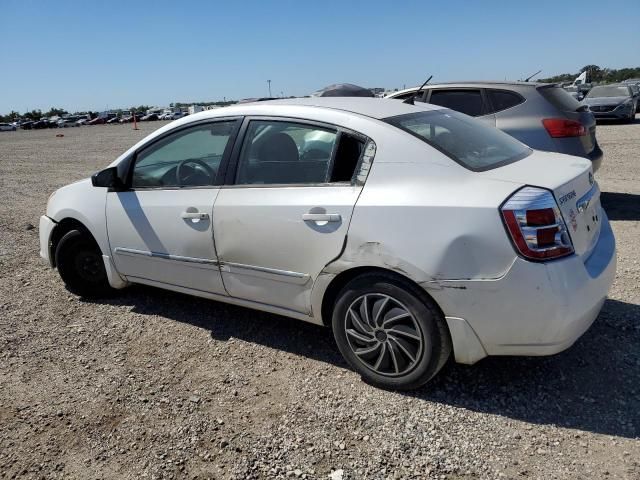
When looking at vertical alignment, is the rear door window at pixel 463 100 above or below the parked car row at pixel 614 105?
above

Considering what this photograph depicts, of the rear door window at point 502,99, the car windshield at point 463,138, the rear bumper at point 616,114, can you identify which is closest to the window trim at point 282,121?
the car windshield at point 463,138

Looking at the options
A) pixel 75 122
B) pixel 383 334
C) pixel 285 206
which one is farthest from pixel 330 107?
pixel 75 122

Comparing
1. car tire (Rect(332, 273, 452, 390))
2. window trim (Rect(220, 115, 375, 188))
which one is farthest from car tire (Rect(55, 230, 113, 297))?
car tire (Rect(332, 273, 452, 390))

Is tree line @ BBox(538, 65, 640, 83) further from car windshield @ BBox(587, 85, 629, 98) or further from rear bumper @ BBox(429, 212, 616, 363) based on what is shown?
rear bumper @ BBox(429, 212, 616, 363)

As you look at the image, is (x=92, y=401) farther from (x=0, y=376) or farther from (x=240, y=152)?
(x=240, y=152)

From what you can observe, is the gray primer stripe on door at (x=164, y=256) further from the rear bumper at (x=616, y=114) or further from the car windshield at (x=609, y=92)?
the car windshield at (x=609, y=92)

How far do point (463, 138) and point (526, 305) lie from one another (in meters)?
1.20

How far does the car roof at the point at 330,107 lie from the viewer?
3292mm

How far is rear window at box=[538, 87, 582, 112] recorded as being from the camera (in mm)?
6500

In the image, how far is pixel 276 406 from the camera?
301 cm

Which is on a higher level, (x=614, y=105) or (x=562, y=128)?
(x=562, y=128)

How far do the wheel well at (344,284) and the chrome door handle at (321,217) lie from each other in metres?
0.30

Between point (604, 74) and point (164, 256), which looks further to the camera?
point (604, 74)

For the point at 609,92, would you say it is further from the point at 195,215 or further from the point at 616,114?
the point at 195,215
